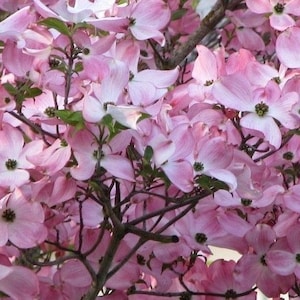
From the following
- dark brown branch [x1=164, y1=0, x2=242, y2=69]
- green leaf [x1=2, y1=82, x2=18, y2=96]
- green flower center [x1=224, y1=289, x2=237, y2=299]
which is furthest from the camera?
dark brown branch [x1=164, y1=0, x2=242, y2=69]

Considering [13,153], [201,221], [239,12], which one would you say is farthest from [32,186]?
[239,12]

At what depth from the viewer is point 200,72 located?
0.78 meters

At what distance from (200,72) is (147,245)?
173mm

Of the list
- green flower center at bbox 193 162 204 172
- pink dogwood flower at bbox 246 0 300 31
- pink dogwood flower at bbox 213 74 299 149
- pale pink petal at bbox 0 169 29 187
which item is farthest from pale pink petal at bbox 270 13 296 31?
pale pink petal at bbox 0 169 29 187

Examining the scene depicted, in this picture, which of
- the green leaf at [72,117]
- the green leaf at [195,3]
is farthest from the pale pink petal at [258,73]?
the green leaf at [195,3]

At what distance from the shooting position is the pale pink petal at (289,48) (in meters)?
0.78

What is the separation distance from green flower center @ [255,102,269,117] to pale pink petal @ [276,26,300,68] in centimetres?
7

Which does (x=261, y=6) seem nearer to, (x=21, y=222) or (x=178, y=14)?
(x=178, y=14)

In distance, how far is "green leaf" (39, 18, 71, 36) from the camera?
0.67 meters

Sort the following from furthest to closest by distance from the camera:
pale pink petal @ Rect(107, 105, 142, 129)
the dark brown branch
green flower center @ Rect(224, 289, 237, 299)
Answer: the dark brown branch → green flower center @ Rect(224, 289, 237, 299) → pale pink petal @ Rect(107, 105, 142, 129)

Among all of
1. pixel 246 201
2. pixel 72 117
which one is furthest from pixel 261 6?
pixel 72 117

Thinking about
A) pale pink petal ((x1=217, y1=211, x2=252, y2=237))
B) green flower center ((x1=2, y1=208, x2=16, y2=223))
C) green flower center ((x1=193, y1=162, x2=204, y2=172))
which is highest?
green flower center ((x1=193, y1=162, x2=204, y2=172))

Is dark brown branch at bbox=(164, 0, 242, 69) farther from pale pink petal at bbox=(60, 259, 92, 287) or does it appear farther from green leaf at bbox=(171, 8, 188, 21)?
pale pink petal at bbox=(60, 259, 92, 287)

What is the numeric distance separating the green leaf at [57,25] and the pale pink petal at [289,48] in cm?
22
